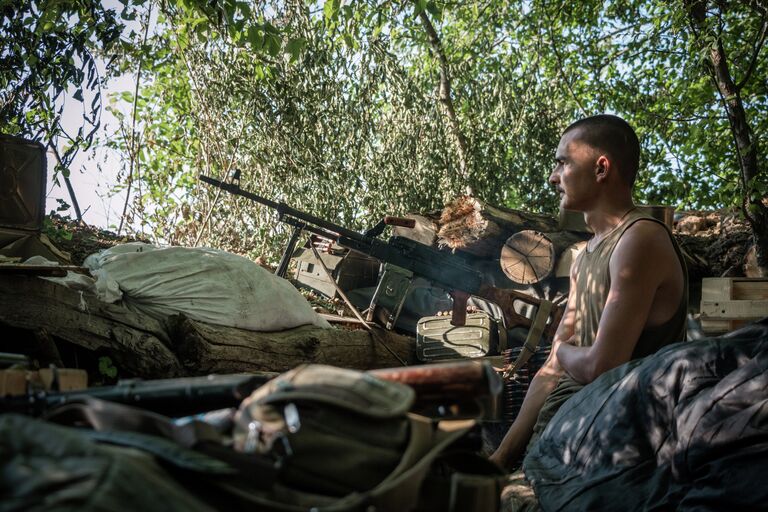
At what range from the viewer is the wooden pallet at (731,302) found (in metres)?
4.58

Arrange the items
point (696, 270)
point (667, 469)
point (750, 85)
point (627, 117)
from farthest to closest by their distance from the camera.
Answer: point (627, 117) < point (750, 85) < point (696, 270) < point (667, 469)

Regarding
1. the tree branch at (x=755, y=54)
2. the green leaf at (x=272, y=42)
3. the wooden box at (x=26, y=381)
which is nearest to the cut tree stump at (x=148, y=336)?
the green leaf at (x=272, y=42)

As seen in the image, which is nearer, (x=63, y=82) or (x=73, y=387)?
(x=73, y=387)

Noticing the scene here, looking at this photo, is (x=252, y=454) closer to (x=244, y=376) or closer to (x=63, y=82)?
(x=244, y=376)

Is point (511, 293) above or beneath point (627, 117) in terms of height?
beneath

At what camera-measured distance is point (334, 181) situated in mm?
11023

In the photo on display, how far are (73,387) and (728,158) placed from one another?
15.8 meters

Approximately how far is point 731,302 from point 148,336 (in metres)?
3.67

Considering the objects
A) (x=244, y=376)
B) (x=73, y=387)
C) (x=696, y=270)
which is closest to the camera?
(x=244, y=376)

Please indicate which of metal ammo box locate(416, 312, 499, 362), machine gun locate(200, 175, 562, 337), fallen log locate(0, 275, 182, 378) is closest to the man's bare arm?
fallen log locate(0, 275, 182, 378)

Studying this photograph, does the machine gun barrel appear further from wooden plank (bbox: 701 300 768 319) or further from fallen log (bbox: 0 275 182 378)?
wooden plank (bbox: 701 300 768 319)

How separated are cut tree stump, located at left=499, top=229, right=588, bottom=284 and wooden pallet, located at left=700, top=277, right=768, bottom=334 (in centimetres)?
366

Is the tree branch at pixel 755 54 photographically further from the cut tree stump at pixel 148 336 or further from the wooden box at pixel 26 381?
the wooden box at pixel 26 381

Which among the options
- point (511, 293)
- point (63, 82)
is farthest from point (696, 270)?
point (63, 82)
